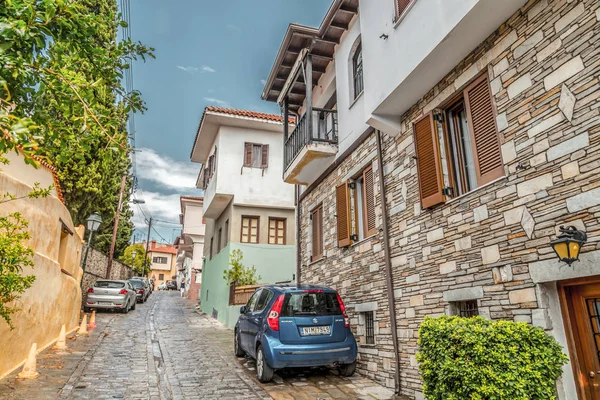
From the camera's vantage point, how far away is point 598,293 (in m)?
3.81

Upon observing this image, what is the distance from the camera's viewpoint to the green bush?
140 inches

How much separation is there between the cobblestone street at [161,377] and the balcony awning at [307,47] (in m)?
7.88

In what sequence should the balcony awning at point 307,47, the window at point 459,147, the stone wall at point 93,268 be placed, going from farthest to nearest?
the stone wall at point 93,268
the balcony awning at point 307,47
the window at point 459,147

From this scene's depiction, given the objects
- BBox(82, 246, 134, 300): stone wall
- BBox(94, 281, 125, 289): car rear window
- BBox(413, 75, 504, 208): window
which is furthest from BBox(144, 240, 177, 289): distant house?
BBox(413, 75, 504, 208): window

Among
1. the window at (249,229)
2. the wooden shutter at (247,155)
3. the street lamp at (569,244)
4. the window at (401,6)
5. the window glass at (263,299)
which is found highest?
the wooden shutter at (247,155)

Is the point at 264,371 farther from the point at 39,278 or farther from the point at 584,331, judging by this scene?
the point at 39,278

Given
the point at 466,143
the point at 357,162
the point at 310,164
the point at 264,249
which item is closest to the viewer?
the point at 466,143

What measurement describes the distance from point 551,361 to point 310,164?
7818 millimetres

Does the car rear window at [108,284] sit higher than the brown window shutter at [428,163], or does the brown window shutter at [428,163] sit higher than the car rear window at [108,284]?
the brown window shutter at [428,163]

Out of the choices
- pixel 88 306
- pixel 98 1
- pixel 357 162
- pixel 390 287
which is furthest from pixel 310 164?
pixel 98 1

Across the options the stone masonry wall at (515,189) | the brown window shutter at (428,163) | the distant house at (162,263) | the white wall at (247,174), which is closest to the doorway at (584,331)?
the stone masonry wall at (515,189)

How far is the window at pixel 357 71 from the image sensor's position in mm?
9328

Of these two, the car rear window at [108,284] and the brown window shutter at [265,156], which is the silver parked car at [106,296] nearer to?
the car rear window at [108,284]

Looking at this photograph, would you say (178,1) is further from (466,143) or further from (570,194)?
(570,194)
